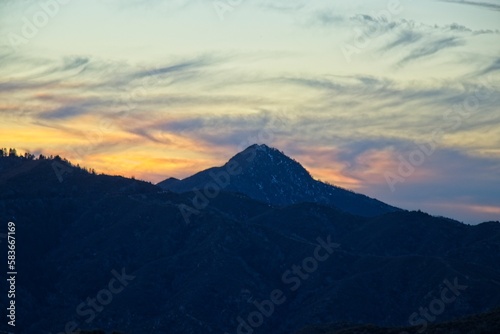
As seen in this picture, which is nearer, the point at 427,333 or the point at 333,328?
the point at 427,333

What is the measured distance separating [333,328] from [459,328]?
45.9 m

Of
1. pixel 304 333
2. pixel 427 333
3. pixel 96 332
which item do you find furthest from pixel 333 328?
pixel 96 332

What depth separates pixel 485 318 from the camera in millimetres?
115750

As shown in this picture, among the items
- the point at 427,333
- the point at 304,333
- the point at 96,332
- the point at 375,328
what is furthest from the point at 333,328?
the point at 96,332

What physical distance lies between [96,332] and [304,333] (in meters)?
61.0

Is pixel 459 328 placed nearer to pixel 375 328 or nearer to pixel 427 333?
pixel 427 333

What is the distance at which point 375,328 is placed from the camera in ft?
401

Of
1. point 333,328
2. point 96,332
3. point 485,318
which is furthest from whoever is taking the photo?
point 333,328

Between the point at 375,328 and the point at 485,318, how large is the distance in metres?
15.1

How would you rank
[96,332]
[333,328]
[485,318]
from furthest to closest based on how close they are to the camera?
[333,328], [485,318], [96,332]

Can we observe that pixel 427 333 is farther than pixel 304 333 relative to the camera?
No

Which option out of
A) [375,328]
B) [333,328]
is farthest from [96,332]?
[333,328]

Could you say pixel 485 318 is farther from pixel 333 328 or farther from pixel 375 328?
pixel 333 328

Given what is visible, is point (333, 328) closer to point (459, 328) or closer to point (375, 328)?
point (375, 328)
